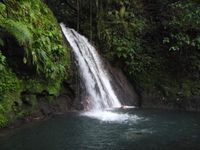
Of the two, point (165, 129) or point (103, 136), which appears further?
point (165, 129)

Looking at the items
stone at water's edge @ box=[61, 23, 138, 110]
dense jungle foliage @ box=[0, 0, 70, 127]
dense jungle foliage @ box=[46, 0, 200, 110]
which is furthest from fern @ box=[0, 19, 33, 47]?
dense jungle foliage @ box=[46, 0, 200, 110]

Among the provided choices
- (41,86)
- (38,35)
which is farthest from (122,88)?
(38,35)

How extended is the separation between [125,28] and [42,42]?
16.1 ft

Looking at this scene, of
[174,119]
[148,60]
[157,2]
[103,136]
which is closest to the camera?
[103,136]

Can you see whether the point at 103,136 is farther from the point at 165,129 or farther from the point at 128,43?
the point at 128,43

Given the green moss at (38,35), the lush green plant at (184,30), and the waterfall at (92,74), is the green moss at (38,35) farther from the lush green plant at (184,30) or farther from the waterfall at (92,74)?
the lush green plant at (184,30)

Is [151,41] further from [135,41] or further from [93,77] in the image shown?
[93,77]

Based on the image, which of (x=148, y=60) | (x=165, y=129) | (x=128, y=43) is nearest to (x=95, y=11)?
(x=128, y=43)

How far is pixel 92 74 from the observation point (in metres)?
14.2

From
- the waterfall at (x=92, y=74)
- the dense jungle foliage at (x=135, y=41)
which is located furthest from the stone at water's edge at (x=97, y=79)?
the dense jungle foliage at (x=135, y=41)

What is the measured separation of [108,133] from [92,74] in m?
4.46

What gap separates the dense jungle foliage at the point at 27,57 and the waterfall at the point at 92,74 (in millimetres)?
901

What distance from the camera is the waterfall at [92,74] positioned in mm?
13797

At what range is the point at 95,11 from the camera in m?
16.2
